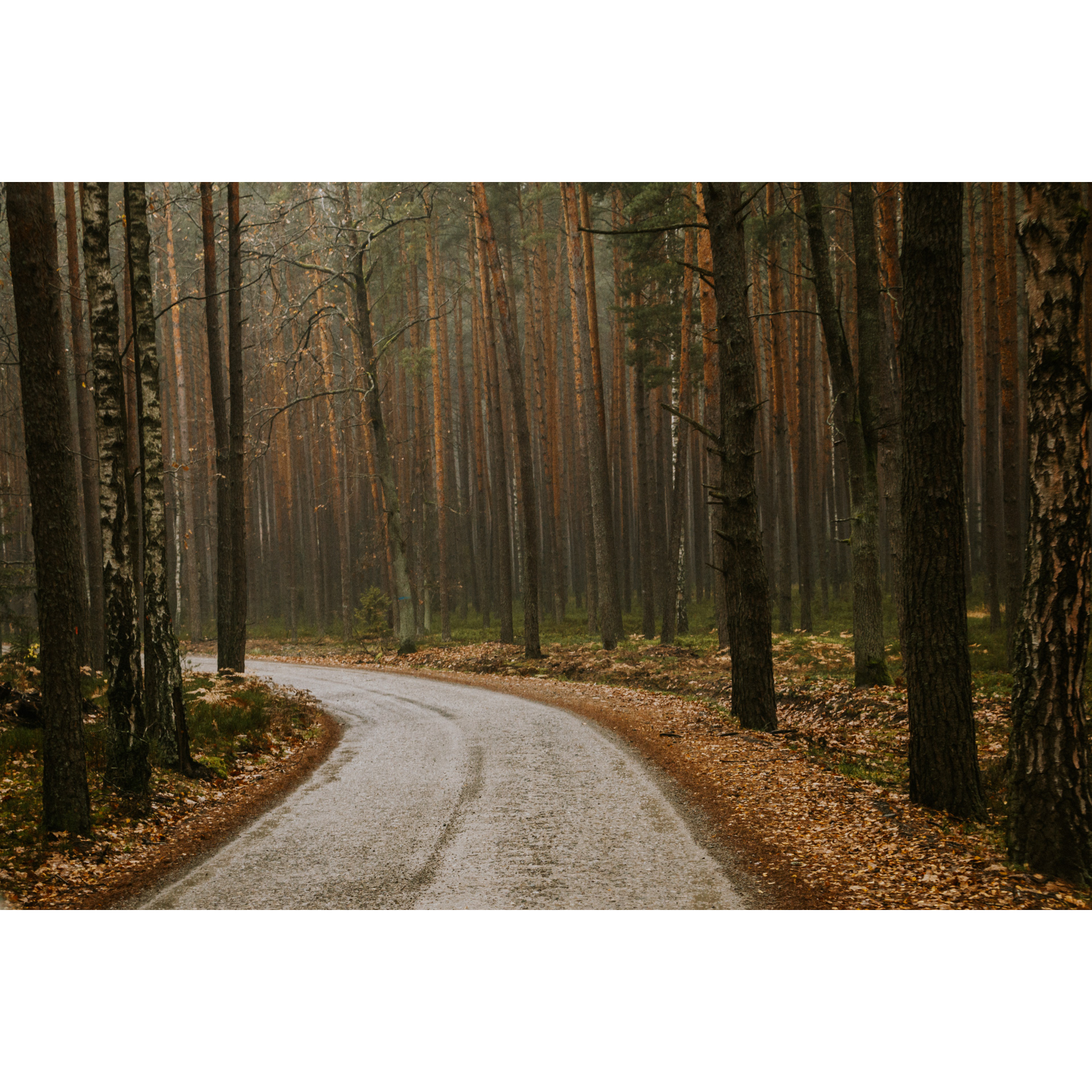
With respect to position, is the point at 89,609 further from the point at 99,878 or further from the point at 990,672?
the point at 990,672

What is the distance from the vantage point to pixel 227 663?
1470 centimetres

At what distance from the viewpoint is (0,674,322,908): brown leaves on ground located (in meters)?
4.75

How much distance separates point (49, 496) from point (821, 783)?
6.35 meters

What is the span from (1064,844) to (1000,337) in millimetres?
10706

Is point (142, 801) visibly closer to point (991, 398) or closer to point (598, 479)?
point (598, 479)

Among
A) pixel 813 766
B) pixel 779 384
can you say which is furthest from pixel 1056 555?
pixel 779 384

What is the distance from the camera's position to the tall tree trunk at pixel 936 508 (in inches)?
240

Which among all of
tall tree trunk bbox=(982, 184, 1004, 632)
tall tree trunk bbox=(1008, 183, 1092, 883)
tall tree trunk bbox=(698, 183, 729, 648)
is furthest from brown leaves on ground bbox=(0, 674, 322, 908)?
tall tree trunk bbox=(982, 184, 1004, 632)

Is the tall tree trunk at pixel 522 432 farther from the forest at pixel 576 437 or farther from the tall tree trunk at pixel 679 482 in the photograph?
the tall tree trunk at pixel 679 482

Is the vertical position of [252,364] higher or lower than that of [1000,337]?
higher

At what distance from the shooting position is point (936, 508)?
6.29 meters

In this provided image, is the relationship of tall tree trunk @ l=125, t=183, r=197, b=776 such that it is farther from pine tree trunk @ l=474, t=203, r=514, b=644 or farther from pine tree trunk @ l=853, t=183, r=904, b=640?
pine tree trunk @ l=474, t=203, r=514, b=644
